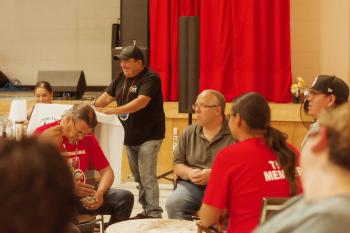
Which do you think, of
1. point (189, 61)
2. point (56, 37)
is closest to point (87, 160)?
point (189, 61)

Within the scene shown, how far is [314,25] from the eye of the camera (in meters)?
7.14

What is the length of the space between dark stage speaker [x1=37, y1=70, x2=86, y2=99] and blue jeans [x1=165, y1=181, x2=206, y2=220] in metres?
3.69

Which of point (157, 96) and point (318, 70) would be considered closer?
point (157, 96)

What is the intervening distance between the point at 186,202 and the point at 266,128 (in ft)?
4.62

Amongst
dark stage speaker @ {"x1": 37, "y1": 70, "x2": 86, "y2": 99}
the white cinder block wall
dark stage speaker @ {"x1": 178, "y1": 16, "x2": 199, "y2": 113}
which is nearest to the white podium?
dark stage speaker @ {"x1": 178, "y1": 16, "x2": 199, "y2": 113}

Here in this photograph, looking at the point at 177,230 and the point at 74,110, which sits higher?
the point at 74,110

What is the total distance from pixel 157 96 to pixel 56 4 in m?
4.19

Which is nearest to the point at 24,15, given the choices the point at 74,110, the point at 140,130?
the point at 140,130

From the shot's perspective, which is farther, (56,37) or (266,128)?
(56,37)

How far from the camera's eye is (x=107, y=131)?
4469 mm

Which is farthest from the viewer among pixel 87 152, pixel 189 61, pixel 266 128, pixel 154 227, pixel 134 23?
pixel 134 23

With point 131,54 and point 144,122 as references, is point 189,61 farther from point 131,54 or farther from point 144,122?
point 144,122

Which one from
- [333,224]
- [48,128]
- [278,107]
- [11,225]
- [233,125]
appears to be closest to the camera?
[11,225]

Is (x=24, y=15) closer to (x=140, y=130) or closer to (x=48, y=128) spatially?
(x=140, y=130)
